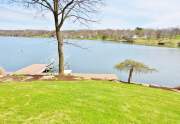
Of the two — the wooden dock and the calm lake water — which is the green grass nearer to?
the calm lake water

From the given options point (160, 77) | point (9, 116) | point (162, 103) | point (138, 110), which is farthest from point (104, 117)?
point (160, 77)

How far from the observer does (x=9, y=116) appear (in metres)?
4.66

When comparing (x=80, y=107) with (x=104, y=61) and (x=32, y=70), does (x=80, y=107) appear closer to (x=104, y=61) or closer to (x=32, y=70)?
Result: (x=32, y=70)

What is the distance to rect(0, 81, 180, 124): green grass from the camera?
15.4 feet

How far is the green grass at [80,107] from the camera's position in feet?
15.4

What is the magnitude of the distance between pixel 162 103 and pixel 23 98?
3.45 metres

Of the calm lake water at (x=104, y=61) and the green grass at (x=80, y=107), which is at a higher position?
the green grass at (x=80, y=107)

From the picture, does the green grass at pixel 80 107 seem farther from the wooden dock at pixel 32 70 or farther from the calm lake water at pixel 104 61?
the wooden dock at pixel 32 70

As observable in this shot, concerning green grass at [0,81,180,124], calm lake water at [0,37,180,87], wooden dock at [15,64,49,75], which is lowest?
calm lake water at [0,37,180,87]

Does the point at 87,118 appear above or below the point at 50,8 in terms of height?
below

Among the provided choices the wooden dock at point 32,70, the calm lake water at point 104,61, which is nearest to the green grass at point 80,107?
the calm lake water at point 104,61

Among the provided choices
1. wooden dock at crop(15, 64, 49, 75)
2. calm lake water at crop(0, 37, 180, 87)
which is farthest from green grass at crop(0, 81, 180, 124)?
wooden dock at crop(15, 64, 49, 75)

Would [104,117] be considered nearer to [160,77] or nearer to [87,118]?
[87,118]

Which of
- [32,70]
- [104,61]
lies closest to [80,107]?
[32,70]
